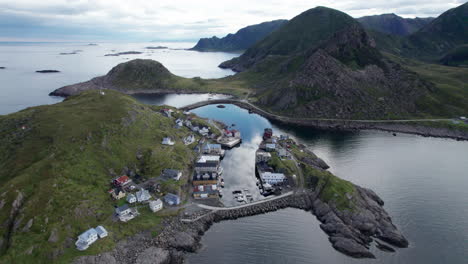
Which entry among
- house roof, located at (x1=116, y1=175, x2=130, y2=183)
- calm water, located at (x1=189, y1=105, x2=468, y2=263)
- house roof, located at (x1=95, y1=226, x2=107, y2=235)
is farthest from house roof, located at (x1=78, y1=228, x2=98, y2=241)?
calm water, located at (x1=189, y1=105, x2=468, y2=263)

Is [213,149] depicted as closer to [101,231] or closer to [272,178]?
[272,178]

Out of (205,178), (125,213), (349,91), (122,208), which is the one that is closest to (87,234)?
(125,213)

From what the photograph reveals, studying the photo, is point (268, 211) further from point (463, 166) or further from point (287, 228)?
point (463, 166)

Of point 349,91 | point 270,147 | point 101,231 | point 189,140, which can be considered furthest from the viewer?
point 349,91

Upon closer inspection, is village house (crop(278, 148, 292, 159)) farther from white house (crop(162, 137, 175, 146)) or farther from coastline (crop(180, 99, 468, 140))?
coastline (crop(180, 99, 468, 140))

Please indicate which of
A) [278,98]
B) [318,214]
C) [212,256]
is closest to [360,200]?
[318,214]

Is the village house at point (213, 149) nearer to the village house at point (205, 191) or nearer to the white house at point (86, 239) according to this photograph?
the village house at point (205, 191)
